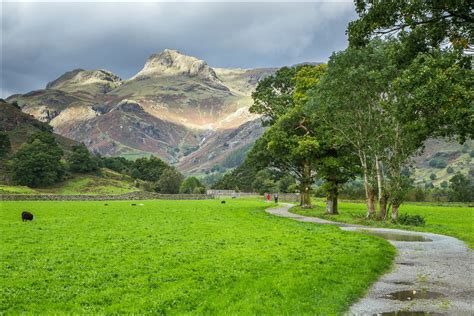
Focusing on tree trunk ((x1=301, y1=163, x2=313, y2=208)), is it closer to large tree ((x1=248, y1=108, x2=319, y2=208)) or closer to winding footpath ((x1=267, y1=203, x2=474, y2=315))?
large tree ((x1=248, y1=108, x2=319, y2=208))

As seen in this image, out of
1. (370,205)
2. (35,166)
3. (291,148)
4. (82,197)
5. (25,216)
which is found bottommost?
(82,197)

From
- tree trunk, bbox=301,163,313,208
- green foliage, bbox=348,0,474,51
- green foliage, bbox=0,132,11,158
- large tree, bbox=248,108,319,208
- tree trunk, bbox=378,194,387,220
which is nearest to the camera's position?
green foliage, bbox=348,0,474,51

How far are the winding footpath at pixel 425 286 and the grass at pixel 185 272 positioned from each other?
0.72 meters

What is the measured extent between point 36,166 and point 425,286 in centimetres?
A: 17507

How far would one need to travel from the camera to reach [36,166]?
168 meters

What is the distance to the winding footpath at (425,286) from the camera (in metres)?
13.5

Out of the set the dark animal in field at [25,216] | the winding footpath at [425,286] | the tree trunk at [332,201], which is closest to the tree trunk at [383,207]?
the tree trunk at [332,201]

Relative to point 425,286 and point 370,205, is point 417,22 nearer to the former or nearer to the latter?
point 425,286

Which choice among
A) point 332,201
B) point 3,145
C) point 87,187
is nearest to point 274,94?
point 332,201

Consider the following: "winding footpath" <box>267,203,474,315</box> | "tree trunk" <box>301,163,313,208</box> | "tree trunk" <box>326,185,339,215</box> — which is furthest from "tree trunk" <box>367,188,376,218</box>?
"winding footpath" <box>267,203,474,315</box>

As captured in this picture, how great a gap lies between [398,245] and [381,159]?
2064 centimetres

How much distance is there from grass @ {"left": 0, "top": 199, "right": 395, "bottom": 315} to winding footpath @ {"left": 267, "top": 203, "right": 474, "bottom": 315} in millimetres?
719

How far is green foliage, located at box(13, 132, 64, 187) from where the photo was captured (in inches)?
6506

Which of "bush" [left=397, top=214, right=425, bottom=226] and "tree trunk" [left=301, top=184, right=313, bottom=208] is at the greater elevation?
"tree trunk" [left=301, top=184, right=313, bottom=208]
